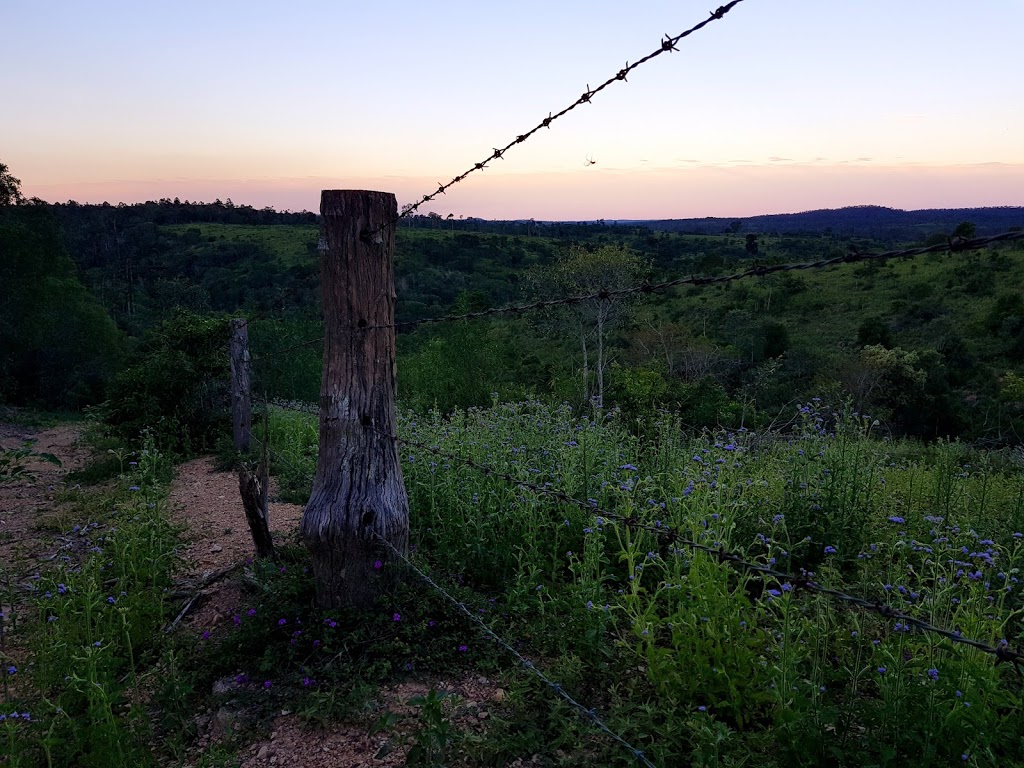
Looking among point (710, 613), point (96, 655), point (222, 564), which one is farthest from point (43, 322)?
point (710, 613)

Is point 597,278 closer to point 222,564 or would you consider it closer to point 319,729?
point 222,564

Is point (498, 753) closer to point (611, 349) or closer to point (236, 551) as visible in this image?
point (236, 551)

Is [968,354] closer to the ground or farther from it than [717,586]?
closer to the ground

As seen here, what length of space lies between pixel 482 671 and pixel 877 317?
3710 centimetres

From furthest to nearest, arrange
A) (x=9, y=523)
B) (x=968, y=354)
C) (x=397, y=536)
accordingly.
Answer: (x=968, y=354) → (x=9, y=523) → (x=397, y=536)

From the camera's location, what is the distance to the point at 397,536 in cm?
326

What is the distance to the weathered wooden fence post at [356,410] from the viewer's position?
309 cm

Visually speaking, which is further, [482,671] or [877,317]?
[877,317]

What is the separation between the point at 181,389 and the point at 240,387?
198 cm

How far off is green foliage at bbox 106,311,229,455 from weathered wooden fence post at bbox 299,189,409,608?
7.38 m

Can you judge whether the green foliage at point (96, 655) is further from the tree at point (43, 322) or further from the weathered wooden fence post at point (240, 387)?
the tree at point (43, 322)

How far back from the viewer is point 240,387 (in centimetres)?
860

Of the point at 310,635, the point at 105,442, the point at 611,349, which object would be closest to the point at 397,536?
the point at 310,635

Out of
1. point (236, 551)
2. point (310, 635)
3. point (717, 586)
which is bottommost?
point (236, 551)
